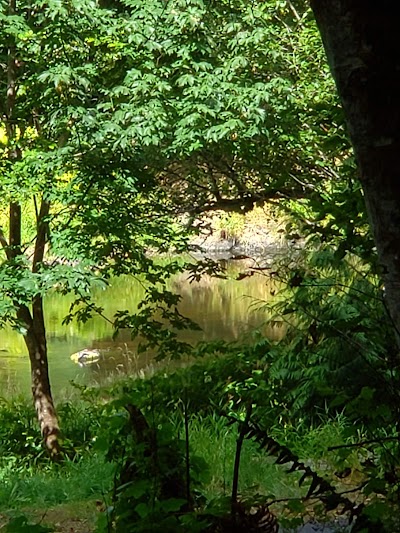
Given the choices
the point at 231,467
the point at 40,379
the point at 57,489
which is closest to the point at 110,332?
the point at 40,379

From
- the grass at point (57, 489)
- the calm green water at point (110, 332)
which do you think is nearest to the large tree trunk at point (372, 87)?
the grass at point (57, 489)

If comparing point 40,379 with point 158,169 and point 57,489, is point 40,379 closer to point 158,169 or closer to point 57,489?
point 158,169

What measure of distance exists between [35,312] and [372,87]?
17.2 feet

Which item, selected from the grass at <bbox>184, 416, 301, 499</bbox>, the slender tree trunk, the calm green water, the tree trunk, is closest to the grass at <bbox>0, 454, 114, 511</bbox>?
the grass at <bbox>184, 416, 301, 499</bbox>

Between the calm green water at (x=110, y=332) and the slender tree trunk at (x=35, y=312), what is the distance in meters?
2.63

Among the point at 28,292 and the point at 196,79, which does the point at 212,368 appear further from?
the point at 196,79

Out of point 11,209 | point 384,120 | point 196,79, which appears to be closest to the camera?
point 384,120

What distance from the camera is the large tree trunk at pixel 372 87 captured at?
103 cm

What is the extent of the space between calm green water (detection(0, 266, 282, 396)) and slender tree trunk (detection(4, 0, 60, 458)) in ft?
8.61

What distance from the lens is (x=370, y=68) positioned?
1042 mm

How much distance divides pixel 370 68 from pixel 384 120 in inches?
3.1

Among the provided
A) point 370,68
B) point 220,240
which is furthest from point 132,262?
point 220,240

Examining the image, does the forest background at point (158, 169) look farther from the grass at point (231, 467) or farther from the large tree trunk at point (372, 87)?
the large tree trunk at point (372, 87)

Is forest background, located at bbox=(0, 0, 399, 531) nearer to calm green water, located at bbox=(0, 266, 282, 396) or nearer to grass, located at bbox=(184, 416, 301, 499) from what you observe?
grass, located at bbox=(184, 416, 301, 499)
